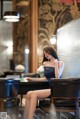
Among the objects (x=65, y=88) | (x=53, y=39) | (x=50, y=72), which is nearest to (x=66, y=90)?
(x=65, y=88)

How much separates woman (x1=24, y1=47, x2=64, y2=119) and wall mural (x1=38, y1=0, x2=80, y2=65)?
11.1ft

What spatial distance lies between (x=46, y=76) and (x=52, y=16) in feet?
12.7

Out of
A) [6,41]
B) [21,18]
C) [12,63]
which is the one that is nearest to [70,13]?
[21,18]

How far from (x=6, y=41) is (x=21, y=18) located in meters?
2.51

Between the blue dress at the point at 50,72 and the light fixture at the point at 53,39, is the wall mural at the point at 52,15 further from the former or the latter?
the blue dress at the point at 50,72

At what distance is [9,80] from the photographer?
15.3 feet

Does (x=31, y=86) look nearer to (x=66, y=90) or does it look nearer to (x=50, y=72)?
(x=50, y=72)

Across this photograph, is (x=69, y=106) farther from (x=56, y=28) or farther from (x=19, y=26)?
(x=19, y=26)

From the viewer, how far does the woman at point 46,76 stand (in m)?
4.62

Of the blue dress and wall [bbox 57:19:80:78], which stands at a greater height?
wall [bbox 57:19:80:78]

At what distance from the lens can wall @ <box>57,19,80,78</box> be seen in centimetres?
598

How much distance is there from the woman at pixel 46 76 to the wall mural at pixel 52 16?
11.1 ft

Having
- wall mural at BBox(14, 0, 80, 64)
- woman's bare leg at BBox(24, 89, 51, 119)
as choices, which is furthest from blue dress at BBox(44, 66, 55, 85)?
wall mural at BBox(14, 0, 80, 64)

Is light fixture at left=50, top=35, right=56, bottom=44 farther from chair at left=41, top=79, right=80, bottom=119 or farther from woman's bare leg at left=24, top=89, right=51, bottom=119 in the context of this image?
chair at left=41, top=79, right=80, bottom=119
